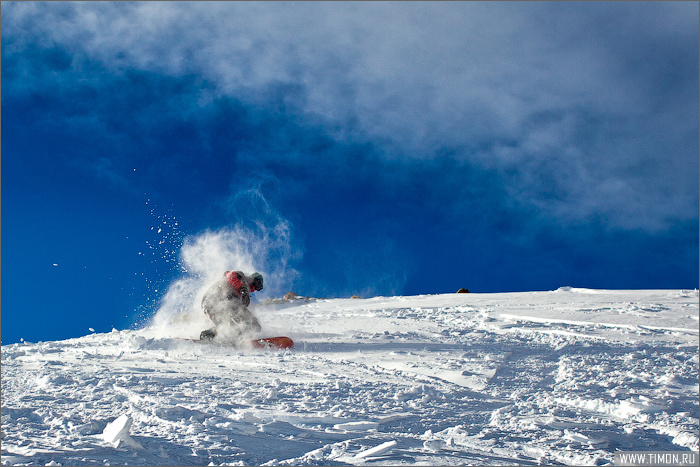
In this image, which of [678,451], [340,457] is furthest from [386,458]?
[678,451]

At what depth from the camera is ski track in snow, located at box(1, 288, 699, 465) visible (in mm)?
3857

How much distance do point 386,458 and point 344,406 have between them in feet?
4.31

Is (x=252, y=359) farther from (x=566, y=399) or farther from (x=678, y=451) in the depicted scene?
(x=678, y=451)

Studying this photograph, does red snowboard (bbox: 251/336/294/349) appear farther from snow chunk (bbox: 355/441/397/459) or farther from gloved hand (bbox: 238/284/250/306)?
snow chunk (bbox: 355/441/397/459)

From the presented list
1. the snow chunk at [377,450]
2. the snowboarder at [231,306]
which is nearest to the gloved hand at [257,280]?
the snowboarder at [231,306]

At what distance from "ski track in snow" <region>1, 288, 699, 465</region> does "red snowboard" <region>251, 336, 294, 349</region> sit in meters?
0.30

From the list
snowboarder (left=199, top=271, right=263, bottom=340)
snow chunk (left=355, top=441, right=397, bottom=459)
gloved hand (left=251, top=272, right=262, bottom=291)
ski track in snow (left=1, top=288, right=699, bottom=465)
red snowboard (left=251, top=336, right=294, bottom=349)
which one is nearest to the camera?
snow chunk (left=355, top=441, right=397, bottom=459)

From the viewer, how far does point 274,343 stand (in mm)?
8586

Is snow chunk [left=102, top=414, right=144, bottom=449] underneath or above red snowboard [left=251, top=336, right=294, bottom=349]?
underneath

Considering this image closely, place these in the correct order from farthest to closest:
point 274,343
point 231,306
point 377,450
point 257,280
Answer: point 257,280, point 231,306, point 274,343, point 377,450
